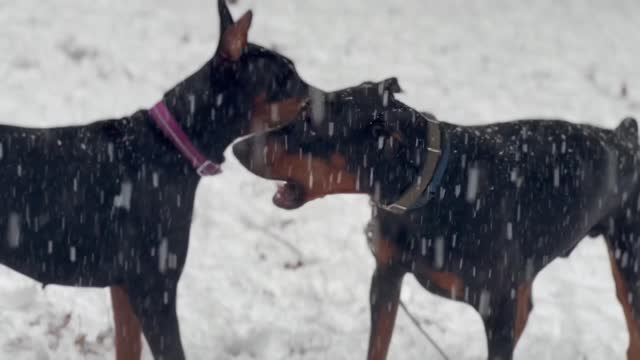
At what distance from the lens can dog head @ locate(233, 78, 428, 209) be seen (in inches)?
134

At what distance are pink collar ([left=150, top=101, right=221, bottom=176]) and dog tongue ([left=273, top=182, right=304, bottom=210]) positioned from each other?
354 mm

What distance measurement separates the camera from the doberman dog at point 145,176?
3512mm

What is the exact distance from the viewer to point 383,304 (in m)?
4.03

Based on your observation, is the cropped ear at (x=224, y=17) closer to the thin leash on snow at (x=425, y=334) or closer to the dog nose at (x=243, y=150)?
the dog nose at (x=243, y=150)

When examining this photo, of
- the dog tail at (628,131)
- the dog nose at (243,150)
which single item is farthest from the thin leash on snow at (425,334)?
the dog nose at (243,150)

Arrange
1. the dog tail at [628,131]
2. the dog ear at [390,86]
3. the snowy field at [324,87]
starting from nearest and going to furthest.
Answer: the dog ear at [390,86], the dog tail at [628,131], the snowy field at [324,87]

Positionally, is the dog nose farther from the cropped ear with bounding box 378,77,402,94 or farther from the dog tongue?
the cropped ear with bounding box 378,77,402,94

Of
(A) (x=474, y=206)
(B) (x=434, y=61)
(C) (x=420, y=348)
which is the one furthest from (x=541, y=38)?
(A) (x=474, y=206)

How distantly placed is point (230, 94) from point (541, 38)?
601 centimetres

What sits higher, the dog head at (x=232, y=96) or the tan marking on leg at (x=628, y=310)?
the dog head at (x=232, y=96)

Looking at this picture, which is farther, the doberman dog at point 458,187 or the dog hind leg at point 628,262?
the dog hind leg at point 628,262

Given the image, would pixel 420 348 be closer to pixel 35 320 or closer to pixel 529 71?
pixel 35 320

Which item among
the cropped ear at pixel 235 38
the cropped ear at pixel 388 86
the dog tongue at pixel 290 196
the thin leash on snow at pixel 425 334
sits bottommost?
the thin leash on snow at pixel 425 334

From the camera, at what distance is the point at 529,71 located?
8.15 metres
